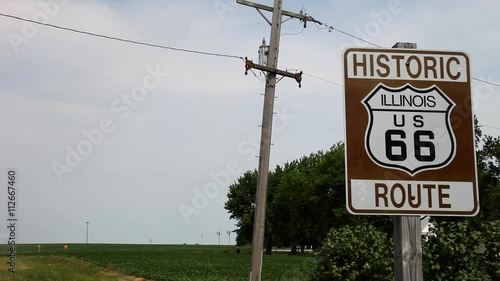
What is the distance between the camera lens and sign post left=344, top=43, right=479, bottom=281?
8.23ft

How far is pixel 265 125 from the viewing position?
42.2 feet

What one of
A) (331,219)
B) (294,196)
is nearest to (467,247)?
(331,219)

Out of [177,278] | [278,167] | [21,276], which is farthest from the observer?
[278,167]

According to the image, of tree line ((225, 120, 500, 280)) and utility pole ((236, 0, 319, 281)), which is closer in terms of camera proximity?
tree line ((225, 120, 500, 280))

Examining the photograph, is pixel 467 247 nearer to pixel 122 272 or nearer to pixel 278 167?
pixel 122 272

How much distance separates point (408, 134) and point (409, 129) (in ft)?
0.08

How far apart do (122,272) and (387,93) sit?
109ft

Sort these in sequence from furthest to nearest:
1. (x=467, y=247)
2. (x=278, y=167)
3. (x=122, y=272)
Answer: (x=278, y=167)
(x=122, y=272)
(x=467, y=247)

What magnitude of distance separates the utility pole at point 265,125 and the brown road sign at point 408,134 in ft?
33.1

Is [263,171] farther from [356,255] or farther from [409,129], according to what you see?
[409,129]

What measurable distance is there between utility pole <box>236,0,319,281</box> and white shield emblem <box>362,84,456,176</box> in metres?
10.1

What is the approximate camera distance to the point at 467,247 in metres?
9.69

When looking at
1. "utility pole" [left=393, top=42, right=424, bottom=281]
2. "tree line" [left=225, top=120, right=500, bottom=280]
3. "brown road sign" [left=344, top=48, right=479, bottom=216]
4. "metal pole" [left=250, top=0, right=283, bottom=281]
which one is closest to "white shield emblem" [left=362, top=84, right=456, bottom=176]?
"brown road sign" [left=344, top=48, right=479, bottom=216]

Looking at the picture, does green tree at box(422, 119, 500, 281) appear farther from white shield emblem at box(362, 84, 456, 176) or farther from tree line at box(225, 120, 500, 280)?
white shield emblem at box(362, 84, 456, 176)
